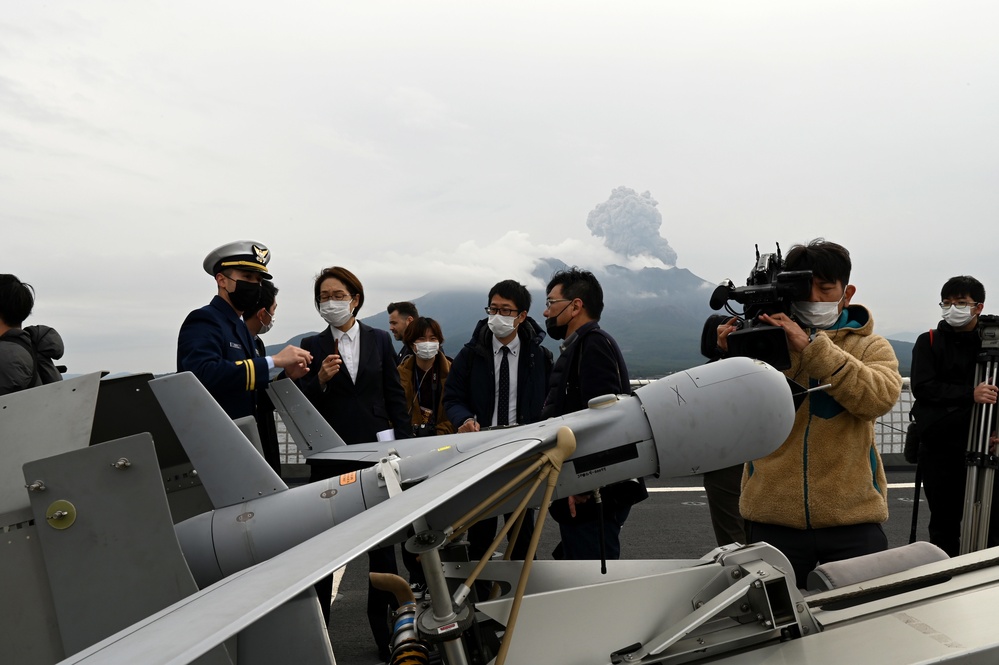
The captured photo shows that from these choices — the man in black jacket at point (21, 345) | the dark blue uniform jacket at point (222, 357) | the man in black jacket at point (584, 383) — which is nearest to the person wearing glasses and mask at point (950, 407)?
the man in black jacket at point (584, 383)

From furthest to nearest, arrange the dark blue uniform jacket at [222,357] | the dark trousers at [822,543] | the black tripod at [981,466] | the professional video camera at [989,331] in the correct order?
the professional video camera at [989,331]
the black tripod at [981,466]
the dark blue uniform jacket at [222,357]
the dark trousers at [822,543]

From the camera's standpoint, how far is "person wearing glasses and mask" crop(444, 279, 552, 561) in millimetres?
4988

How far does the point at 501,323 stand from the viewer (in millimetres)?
4953

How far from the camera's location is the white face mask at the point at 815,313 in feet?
9.76

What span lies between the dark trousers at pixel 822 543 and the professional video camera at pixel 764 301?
2.35 ft

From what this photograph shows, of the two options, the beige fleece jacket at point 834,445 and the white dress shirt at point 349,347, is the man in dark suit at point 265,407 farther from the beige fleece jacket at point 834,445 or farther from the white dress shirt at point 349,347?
the beige fleece jacket at point 834,445

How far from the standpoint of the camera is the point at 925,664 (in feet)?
6.44

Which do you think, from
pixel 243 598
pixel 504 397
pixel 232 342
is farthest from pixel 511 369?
pixel 243 598

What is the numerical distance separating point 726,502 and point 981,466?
164 centimetres

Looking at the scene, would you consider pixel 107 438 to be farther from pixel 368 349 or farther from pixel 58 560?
pixel 368 349

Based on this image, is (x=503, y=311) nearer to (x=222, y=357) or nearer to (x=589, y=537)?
(x=589, y=537)

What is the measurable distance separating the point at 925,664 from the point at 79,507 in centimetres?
270

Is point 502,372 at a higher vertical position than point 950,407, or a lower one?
higher

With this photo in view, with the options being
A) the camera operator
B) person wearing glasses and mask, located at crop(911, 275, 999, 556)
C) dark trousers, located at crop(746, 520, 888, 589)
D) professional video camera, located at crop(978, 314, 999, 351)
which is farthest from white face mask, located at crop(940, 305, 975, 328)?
dark trousers, located at crop(746, 520, 888, 589)
